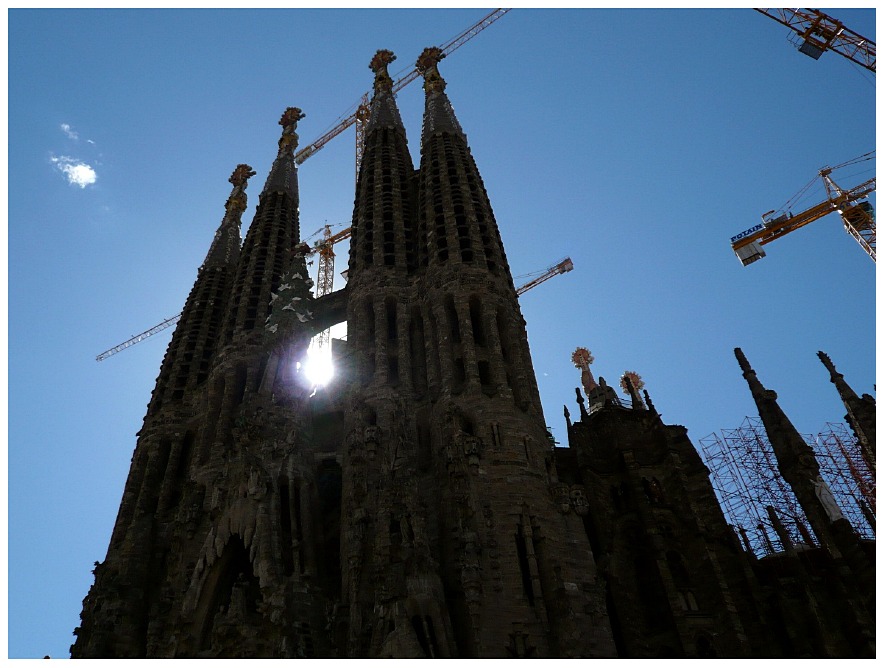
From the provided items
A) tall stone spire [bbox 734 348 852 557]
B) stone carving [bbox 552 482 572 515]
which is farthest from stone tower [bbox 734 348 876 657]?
stone carving [bbox 552 482 572 515]

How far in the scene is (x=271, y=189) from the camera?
58.1 meters

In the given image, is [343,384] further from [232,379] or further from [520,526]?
[520,526]

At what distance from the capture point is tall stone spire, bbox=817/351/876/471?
3263 cm

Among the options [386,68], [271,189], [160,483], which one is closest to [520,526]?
[160,483]

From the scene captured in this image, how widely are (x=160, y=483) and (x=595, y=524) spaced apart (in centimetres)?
2247

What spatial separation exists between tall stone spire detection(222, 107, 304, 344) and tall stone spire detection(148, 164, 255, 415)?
227cm

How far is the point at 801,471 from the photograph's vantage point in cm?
2970

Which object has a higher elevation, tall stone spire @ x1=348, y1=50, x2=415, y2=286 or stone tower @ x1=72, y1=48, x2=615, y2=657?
tall stone spire @ x1=348, y1=50, x2=415, y2=286

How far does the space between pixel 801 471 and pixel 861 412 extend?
20.0 ft

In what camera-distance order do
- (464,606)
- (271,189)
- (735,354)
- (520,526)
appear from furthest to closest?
(271,189) < (735,354) < (520,526) < (464,606)

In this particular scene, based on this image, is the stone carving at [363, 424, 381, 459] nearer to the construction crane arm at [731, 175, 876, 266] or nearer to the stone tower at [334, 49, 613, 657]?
the stone tower at [334, 49, 613, 657]

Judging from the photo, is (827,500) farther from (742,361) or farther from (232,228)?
(232,228)

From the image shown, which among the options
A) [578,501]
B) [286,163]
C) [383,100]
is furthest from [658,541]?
[286,163]

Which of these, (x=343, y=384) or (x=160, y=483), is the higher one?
(x=343, y=384)
